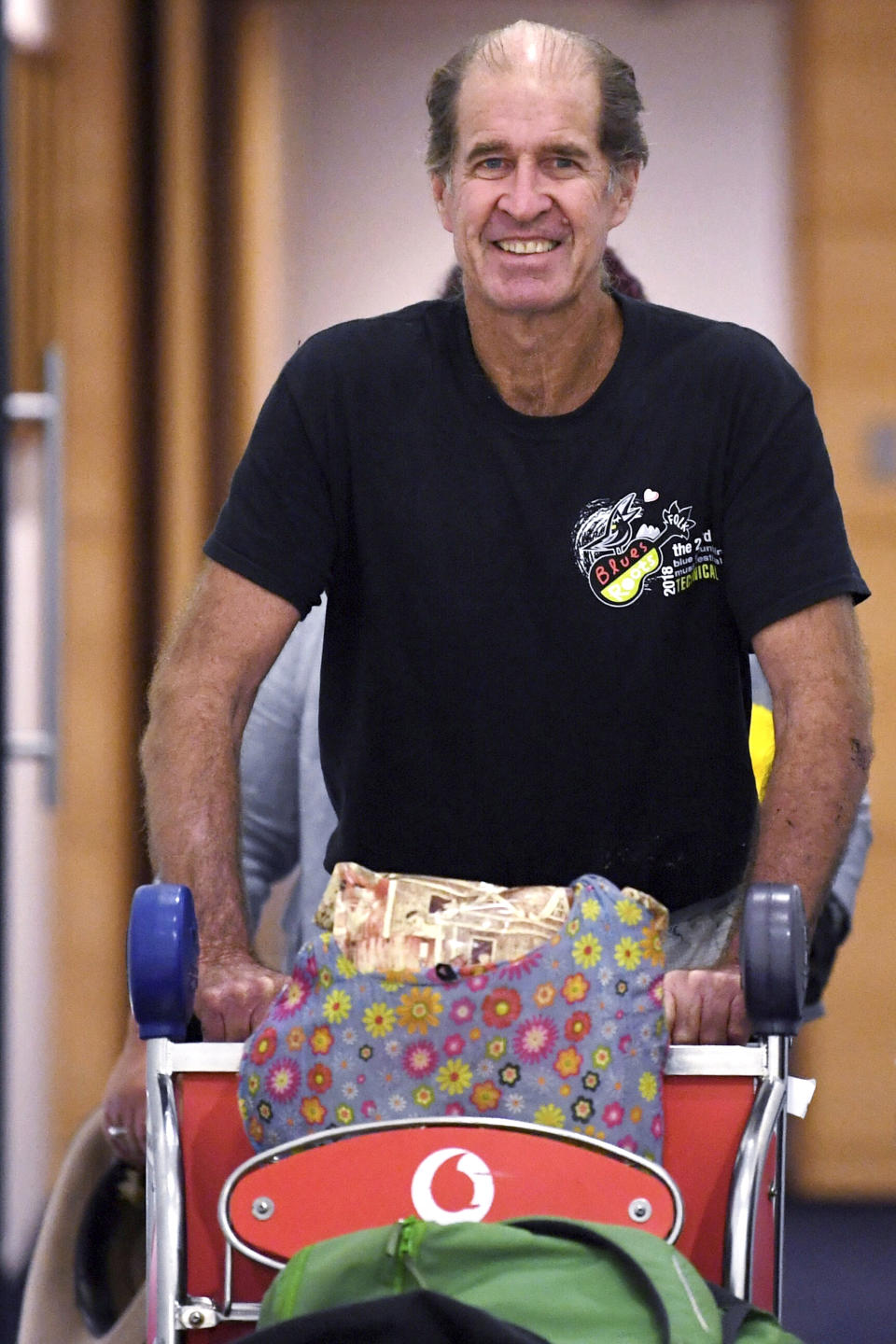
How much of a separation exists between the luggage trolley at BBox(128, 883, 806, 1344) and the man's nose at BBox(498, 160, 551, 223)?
0.67 metres

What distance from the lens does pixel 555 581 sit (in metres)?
1.83

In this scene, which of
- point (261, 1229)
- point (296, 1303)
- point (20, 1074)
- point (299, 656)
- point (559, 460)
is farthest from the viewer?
point (20, 1074)

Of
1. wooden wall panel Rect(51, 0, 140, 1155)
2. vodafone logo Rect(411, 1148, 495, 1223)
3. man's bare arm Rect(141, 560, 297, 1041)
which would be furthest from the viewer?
wooden wall panel Rect(51, 0, 140, 1155)

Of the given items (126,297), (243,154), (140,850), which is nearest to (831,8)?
(243,154)

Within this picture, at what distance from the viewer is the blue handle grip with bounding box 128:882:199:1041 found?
1.54 m

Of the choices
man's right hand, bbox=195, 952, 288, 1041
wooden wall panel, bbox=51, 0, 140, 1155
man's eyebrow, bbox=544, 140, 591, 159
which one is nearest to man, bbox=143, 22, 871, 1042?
man's eyebrow, bbox=544, 140, 591, 159

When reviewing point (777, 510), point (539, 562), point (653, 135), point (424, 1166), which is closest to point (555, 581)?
point (539, 562)

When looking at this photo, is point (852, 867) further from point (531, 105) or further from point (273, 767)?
point (531, 105)

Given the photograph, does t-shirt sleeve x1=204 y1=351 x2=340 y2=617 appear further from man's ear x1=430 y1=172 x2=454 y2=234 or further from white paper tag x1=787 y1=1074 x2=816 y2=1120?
white paper tag x1=787 y1=1074 x2=816 y2=1120

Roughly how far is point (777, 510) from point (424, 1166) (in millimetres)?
685

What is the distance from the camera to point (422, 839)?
1.87 m

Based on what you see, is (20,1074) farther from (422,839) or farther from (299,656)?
Result: (422,839)

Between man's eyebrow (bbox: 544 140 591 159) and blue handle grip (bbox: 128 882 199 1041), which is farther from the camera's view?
man's eyebrow (bbox: 544 140 591 159)

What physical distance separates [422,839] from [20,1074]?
2320mm
